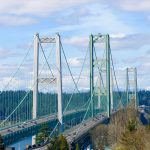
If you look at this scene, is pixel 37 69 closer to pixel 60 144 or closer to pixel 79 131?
pixel 79 131

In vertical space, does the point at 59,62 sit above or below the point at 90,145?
above

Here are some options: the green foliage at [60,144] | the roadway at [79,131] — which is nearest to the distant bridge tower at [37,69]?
the roadway at [79,131]

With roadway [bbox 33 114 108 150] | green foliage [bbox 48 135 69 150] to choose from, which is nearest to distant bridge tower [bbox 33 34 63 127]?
roadway [bbox 33 114 108 150]

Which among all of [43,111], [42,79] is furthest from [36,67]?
[43,111]

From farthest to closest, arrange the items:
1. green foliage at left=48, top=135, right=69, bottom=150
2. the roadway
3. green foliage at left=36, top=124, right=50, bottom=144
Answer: green foliage at left=36, top=124, right=50, bottom=144, the roadway, green foliage at left=48, top=135, right=69, bottom=150

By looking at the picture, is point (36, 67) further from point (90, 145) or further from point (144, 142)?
point (144, 142)

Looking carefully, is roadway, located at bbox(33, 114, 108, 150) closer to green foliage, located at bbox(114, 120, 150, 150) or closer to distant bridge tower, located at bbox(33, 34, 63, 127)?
distant bridge tower, located at bbox(33, 34, 63, 127)

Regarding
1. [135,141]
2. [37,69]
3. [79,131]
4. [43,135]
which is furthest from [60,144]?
[79,131]

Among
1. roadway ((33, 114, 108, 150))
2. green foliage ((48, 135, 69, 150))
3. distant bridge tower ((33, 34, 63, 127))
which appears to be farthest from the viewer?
distant bridge tower ((33, 34, 63, 127))

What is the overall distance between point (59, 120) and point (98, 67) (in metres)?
18.7

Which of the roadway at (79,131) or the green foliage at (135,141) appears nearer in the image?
the green foliage at (135,141)

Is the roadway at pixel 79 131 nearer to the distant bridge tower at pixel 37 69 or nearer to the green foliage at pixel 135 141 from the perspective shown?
the distant bridge tower at pixel 37 69

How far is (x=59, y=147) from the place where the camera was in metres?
31.6

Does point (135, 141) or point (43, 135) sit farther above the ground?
point (135, 141)
